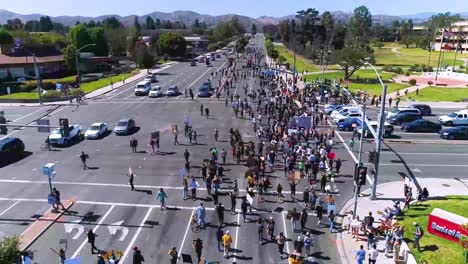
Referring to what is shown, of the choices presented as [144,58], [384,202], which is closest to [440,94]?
[384,202]

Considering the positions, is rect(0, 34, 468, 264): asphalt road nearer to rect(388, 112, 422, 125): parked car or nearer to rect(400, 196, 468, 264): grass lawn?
rect(400, 196, 468, 264): grass lawn

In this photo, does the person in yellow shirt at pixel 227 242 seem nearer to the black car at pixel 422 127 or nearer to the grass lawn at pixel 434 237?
the grass lawn at pixel 434 237

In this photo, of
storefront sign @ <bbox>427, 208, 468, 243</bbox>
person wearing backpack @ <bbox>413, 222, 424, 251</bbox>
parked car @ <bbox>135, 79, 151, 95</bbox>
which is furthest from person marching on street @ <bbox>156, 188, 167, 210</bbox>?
parked car @ <bbox>135, 79, 151, 95</bbox>

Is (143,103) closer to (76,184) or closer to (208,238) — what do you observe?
(76,184)

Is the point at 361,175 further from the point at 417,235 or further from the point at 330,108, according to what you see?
the point at 330,108

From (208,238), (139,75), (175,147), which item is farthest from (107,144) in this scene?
Answer: (139,75)

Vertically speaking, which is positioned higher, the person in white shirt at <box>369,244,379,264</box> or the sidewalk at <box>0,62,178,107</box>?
the person in white shirt at <box>369,244,379,264</box>

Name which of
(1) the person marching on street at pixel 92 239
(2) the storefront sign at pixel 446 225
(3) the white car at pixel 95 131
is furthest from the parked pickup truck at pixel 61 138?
(2) the storefront sign at pixel 446 225

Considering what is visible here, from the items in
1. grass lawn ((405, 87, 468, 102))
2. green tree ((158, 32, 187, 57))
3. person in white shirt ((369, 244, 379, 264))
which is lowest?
grass lawn ((405, 87, 468, 102))
